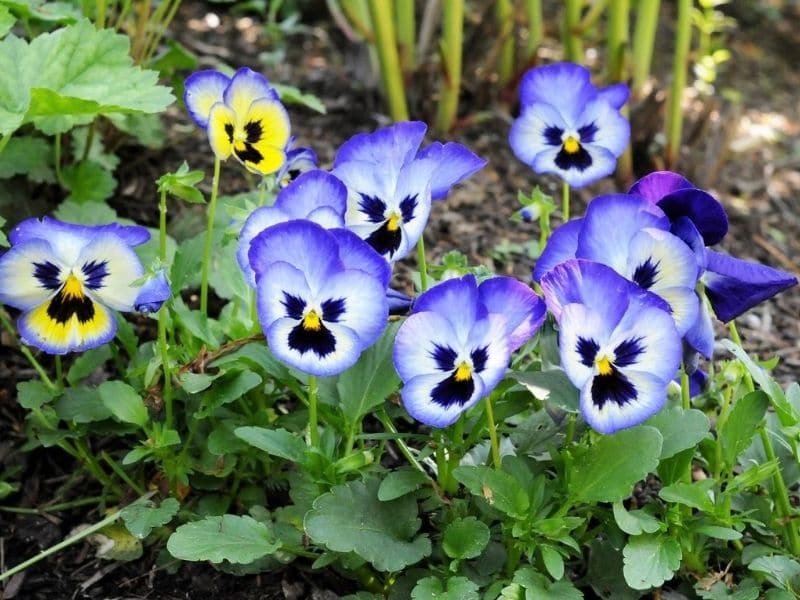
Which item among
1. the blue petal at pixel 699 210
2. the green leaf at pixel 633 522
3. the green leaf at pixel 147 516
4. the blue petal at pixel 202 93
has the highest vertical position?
the blue petal at pixel 202 93

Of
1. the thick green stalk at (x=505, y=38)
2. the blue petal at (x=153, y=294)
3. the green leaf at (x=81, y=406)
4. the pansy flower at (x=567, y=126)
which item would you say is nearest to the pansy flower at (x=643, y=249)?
the pansy flower at (x=567, y=126)

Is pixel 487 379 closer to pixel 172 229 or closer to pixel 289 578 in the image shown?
pixel 289 578

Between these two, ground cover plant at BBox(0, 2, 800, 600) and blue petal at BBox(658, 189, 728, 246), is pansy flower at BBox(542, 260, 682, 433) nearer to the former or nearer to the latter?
ground cover plant at BBox(0, 2, 800, 600)

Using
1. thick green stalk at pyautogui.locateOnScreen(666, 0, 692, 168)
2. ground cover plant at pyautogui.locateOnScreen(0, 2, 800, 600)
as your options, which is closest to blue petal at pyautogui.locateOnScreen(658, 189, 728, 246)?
ground cover plant at pyautogui.locateOnScreen(0, 2, 800, 600)

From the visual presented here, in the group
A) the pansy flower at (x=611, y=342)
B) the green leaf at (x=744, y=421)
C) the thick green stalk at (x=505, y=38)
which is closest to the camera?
the pansy flower at (x=611, y=342)

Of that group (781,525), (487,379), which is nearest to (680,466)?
(781,525)

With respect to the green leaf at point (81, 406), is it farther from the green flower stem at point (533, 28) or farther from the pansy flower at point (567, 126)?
the green flower stem at point (533, 28)
